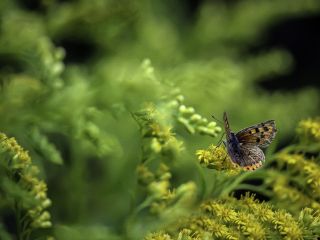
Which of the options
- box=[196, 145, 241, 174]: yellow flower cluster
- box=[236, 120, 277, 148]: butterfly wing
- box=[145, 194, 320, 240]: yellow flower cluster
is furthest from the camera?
box=[236, 120, 277, 148]: butterfly wing

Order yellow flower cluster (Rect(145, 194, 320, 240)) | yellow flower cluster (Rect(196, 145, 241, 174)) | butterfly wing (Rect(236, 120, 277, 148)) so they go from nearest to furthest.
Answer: yellow flower cluster (Rect(145, 194, 320, 240)), yellow flower cluster (Rect(196, 145, 241, 174)), butterfly wing (Rect(236, 120, 277, 148))

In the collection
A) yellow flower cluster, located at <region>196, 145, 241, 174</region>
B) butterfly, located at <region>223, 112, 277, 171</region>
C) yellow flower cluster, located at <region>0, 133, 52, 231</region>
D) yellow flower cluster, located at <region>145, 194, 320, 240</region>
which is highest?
butterfly, located at <region>223, 112, 277, 171</region>

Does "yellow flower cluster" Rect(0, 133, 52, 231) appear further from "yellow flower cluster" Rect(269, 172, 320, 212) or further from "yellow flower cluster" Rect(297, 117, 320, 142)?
"yellow flower cluster" Rect(297, 117, 320, 142)

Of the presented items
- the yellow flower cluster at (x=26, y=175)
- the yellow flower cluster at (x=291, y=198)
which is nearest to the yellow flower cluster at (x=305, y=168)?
the yellow flower cluster at (x=291, y=198)

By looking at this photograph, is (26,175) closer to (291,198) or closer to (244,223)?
(244,223)

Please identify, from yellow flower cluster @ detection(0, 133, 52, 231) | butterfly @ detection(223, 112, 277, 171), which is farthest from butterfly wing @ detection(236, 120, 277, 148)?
yellow flower cluster @ detection(0, 133, 52, 231)

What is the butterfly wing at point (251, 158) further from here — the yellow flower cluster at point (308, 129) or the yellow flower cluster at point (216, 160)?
the yellow flower cluster at point (308, 129)

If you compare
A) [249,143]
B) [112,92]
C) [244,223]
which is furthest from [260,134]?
[112,92]
